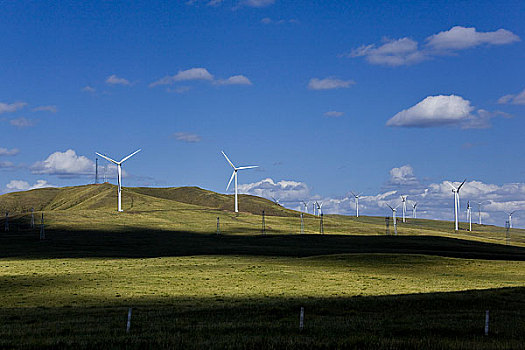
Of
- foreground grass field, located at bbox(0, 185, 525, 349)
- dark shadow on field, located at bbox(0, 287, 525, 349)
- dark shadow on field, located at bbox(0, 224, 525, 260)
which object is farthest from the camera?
dark shadow on field, located at bbox(0, 224, 525, 260)

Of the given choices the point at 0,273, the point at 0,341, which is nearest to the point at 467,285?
the point at 0,341

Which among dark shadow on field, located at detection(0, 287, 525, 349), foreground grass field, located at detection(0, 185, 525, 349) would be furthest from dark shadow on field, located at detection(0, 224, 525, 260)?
dark shadow on field, located at detection(0, 287, 525, 349)

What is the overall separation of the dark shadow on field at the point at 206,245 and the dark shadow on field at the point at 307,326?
7708cm

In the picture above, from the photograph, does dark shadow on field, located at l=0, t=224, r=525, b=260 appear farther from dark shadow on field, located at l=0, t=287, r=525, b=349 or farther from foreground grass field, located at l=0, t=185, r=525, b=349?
dark shadow on field, located at l=0, t=287, r=525, b=349

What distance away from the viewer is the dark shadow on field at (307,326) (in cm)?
2080

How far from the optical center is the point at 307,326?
2527cm

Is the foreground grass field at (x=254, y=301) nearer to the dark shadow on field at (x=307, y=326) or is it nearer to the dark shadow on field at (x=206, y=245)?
the dark shadow on field at (x=307, y=326)

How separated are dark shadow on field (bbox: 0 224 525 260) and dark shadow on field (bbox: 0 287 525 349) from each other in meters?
77.1

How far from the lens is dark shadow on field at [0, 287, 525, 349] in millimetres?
20797

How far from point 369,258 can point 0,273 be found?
48509 mm

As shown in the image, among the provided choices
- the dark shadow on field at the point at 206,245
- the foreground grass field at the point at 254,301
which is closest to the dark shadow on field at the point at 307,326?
the foreground grass field at the point at 254,301

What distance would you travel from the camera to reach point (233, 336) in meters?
22.5

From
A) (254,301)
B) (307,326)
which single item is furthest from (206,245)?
(307,326)

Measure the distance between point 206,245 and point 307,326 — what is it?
119 metres
